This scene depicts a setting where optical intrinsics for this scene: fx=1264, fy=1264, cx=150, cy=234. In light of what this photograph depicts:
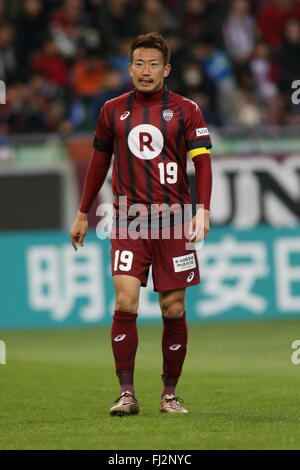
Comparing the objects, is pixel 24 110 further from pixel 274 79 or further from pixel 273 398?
pixel 273 398

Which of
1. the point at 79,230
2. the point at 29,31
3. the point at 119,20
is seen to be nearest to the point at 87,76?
the point at 29,31

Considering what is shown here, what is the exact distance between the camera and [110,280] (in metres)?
14.9

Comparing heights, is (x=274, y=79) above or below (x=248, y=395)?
above

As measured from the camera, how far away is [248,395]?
8.96 meters

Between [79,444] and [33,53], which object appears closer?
[79,444]

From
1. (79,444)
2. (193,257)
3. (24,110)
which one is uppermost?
(24,110)

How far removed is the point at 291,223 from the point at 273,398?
7.85 m

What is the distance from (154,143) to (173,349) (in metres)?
1.31

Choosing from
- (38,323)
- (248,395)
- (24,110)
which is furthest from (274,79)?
(248,395)

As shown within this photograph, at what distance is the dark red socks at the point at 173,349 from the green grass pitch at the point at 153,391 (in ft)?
0.78

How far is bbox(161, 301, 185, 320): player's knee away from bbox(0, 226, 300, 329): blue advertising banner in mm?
6544

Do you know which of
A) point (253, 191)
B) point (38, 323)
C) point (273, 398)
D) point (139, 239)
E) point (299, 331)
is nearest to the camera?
point (139, 239)

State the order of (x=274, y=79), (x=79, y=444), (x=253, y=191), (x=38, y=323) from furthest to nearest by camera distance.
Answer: (x=274, y=79), (x=253, y=191), (x=38, y=323), (x=79, y=444)

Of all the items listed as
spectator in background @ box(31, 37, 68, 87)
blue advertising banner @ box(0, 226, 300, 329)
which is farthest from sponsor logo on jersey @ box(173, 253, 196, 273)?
spectator in background @ box(31, 37, 68, 87)
